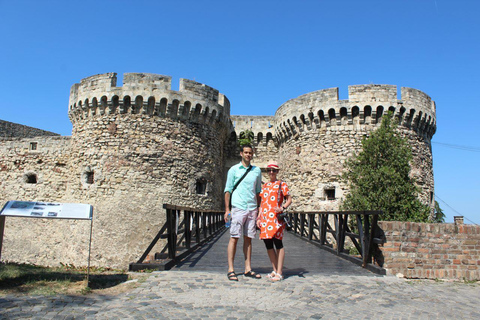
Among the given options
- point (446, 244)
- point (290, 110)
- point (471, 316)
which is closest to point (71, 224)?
point (290, 110)

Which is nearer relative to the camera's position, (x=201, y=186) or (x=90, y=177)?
(x=90, y=177)

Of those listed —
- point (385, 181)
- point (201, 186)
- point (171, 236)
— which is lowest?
point (171, 236)

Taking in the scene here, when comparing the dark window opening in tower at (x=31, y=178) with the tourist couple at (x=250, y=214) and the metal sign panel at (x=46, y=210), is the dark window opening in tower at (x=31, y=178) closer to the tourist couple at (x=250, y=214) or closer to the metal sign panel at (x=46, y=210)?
the metal sign panel at (x=46, y=210)

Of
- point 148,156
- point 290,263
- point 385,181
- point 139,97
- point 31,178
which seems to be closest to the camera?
point 290,263

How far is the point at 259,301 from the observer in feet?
→ 11.9

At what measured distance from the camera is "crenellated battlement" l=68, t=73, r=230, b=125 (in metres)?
13.3

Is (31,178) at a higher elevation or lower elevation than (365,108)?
lower

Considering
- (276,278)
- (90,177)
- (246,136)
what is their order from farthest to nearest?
(246,136)
(90,177)
(276,278)

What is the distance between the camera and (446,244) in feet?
20.5

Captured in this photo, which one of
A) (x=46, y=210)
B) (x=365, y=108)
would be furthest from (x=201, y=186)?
(x=46, y=210)

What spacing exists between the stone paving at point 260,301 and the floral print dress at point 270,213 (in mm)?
593

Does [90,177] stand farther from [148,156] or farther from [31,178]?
[31,178]

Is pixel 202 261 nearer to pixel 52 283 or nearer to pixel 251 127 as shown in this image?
pixel 52 283

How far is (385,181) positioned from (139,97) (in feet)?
30.6
